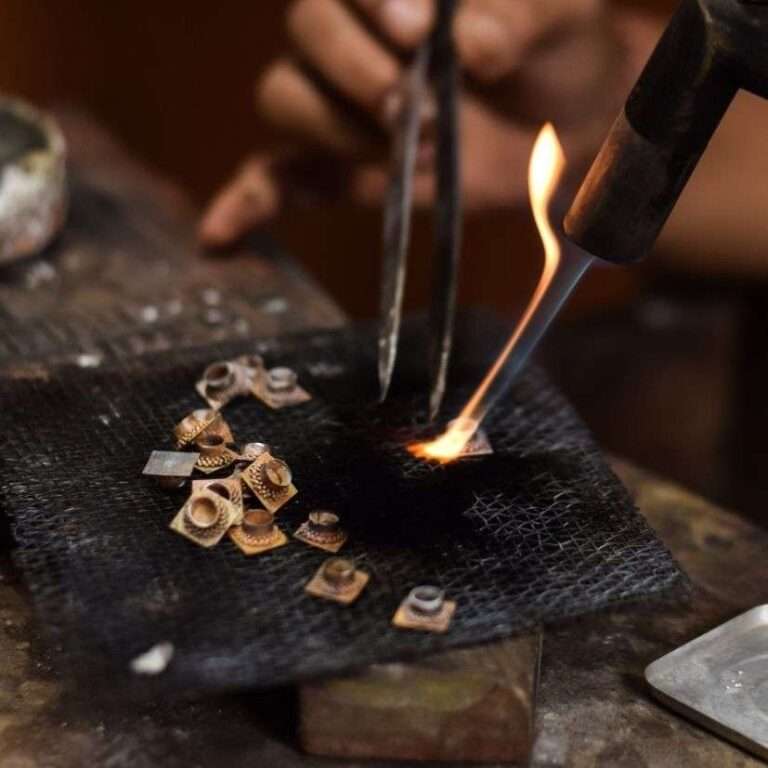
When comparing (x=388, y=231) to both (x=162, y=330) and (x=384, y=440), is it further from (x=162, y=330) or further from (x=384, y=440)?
(x=384, y=440)

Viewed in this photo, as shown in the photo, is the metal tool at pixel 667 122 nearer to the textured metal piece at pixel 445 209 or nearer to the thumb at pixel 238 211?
the textured metal piece at pixel 445 209

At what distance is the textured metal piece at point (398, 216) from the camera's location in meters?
1.45

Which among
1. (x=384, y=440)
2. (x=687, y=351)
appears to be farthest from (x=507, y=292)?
(x=384, y=440)

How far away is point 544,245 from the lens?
123 cm

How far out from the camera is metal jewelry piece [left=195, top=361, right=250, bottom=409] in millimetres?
1328

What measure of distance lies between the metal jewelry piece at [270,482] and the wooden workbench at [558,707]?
17cm

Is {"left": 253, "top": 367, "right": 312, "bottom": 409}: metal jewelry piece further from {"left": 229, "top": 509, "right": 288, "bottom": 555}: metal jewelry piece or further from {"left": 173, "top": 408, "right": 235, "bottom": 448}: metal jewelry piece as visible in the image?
{"left": 229, "top": 509, "right": 288, "bottom": 555}: metal jewelry piece

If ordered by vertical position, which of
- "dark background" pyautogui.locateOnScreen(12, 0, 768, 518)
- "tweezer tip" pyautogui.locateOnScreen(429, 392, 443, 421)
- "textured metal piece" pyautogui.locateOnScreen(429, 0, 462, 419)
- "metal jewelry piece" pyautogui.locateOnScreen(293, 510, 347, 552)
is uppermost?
"textured metal piece" pyautogui.locateOnScreen(429, 0, 462, 419)

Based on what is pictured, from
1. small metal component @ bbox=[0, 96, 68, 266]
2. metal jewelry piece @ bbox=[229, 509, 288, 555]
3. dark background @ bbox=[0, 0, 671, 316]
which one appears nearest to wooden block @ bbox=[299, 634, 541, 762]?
metal jewelry piece @ bbox=[229, 509, 288, 555]

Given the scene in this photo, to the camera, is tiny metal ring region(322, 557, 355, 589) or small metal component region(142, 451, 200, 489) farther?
small metal component region(142, 451, 200, 489)

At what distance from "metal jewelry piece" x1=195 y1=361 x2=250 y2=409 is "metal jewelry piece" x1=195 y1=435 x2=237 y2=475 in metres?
0.11

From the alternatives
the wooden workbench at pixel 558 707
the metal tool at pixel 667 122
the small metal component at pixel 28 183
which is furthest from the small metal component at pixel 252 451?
the small metal component at pixel 28 183

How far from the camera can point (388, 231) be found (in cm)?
174

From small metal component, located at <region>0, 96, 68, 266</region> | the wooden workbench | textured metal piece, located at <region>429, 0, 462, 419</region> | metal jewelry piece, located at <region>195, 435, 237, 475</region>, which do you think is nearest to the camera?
the wooden workbench
